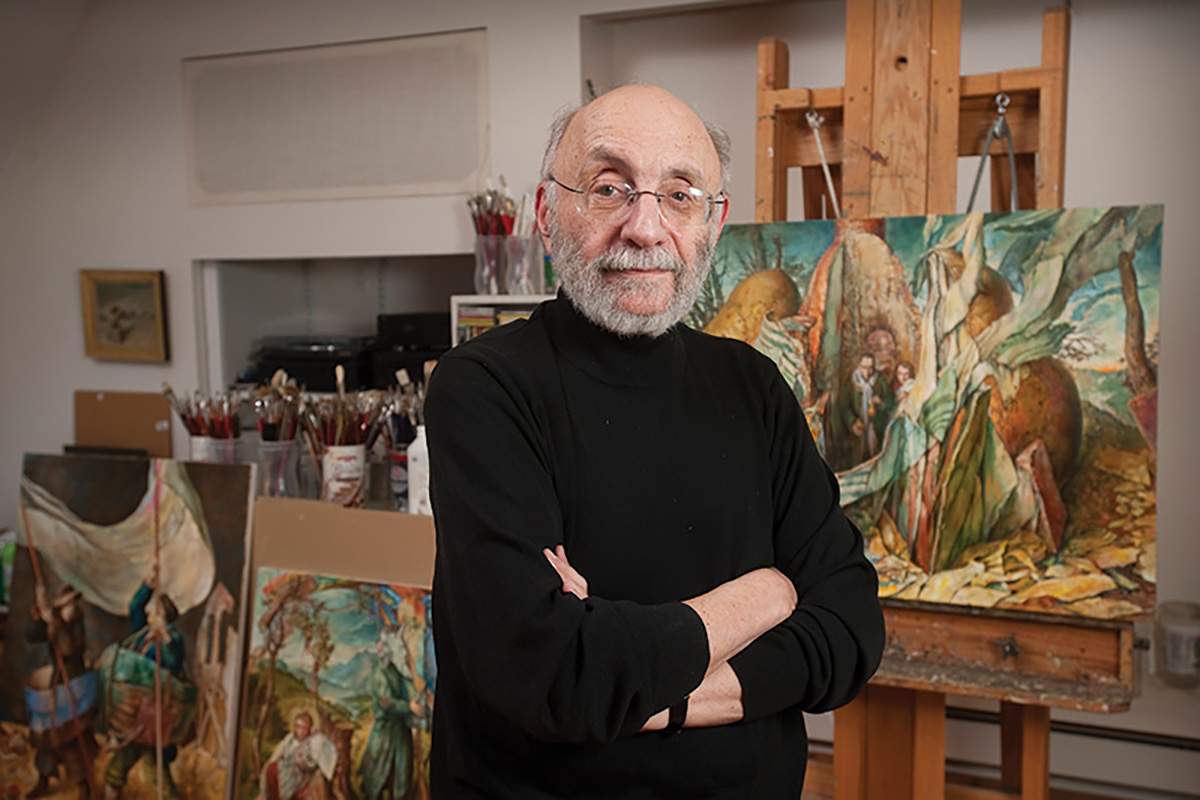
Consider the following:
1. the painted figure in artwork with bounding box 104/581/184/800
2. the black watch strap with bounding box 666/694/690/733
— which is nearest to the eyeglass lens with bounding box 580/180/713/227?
the black watch strap with bounding box 666/694/690/733

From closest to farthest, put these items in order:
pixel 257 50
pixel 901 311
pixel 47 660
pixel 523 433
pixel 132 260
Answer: pixel 523 433, pixel 901 311, pixel 47 660, pixel 257 50, pixel 132 260

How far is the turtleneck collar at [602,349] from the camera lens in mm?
1096

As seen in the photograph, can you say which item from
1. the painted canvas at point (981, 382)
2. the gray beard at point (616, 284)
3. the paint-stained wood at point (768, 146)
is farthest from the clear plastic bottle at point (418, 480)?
the gray beard at point (616, 284)

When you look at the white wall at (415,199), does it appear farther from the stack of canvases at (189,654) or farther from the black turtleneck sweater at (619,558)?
the black turtleneck sweater at (619,558)

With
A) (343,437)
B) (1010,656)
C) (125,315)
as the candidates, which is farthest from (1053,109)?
(125,315)

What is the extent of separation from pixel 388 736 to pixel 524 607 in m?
1.50

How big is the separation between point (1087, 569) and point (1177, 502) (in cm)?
108

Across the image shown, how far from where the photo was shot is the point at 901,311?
6.26 ft

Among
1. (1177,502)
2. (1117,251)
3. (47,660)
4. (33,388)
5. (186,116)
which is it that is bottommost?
(47,660)

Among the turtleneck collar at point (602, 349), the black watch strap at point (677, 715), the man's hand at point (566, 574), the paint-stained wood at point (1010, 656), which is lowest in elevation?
the paint-stained wood at point (1010, 656)

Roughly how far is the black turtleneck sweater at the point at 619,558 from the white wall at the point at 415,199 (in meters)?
1.20

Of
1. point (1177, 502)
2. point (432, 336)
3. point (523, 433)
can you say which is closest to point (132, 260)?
point (432, 336)

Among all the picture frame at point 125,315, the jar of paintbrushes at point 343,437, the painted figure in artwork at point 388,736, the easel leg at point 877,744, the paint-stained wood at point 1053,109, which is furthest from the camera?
the picture frame at point 125,315

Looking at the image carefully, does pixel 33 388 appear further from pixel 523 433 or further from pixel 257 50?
pixel 523 433
